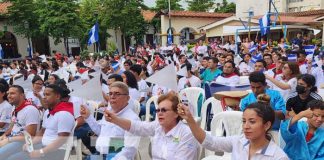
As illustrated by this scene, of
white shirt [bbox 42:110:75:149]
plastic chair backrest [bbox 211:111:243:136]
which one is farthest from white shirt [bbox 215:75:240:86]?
white shirt [bbox 42:110:75:149]

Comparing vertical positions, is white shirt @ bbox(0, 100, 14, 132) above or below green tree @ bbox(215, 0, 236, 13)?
below

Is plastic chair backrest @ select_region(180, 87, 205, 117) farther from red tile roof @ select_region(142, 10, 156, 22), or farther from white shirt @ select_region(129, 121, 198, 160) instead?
red tile roof @ select_region(142, 10, 156, 22)

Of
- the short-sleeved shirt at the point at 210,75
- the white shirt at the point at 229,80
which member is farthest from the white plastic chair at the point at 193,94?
the short-sleeved shirt at the point at 210,75

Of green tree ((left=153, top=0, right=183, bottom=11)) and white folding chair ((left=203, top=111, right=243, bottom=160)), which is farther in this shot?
green tree ((left=153, top=0, right=183, bottom=11))

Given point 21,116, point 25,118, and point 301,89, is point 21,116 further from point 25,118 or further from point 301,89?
point 301,89

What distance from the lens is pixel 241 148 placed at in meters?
2.54

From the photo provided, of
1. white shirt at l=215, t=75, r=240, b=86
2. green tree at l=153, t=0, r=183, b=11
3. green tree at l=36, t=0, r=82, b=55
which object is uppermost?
green tree at l=153, t=0, r=183, b=11

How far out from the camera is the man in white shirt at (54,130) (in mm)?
2795

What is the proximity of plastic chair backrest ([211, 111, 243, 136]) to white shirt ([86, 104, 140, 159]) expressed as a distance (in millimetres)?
1049

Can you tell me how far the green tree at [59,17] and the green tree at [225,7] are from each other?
86.1 feet

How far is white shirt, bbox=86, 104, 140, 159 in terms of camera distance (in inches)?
122

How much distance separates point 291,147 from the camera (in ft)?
9.66

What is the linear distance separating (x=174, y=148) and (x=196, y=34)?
2977 cm

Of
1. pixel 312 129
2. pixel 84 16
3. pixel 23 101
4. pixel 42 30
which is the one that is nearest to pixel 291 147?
pixel 312 129
